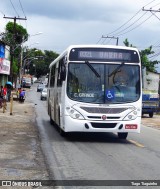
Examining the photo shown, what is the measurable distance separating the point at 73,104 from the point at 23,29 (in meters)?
76.6

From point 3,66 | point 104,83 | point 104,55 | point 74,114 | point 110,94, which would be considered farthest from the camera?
point 3,66

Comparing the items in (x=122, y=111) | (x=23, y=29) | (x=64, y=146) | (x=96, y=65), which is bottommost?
(x=64, y=146)

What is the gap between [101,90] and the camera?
1502 cm

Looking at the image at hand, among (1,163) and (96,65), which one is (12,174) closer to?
(1,163)

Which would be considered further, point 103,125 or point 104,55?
point 104,55

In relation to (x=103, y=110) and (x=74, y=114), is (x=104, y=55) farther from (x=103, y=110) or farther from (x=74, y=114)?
(x=74, y=114)

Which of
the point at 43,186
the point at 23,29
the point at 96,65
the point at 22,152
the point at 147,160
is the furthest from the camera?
the point at 23,29

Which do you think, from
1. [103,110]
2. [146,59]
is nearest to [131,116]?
[103,110]

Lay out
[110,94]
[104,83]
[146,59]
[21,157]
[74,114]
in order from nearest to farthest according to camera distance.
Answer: [21,157], [74,114], [110,94], [104,83], [146,59]

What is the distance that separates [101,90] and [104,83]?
26 centimetres

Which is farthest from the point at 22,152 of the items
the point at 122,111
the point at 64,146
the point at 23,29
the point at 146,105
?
the point at 23,29

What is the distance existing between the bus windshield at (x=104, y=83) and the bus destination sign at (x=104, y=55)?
193 mm

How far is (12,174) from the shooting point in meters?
9.17

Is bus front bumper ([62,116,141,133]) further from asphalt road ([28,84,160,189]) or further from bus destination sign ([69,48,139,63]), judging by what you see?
bus destination sign ([69,48,139,63])
